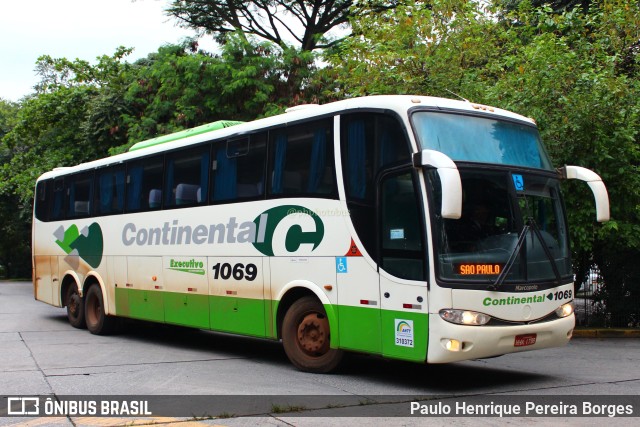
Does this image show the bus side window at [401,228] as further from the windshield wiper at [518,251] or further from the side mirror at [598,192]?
the side mirror at [598,192]

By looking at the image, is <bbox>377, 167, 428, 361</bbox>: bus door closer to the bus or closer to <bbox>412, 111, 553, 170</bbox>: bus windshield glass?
the bus

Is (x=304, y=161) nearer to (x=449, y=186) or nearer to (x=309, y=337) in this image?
(x=309, y=337)

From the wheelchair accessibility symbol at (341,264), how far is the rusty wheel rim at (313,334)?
0.78 m

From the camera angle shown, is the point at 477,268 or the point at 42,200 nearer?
the point at 477,268

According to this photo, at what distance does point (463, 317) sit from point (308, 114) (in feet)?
11.8

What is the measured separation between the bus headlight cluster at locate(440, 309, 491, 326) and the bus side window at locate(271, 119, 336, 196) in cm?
229

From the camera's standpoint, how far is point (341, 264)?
9344 mm

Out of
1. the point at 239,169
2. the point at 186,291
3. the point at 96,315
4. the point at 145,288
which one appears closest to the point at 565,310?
the point at 239,169

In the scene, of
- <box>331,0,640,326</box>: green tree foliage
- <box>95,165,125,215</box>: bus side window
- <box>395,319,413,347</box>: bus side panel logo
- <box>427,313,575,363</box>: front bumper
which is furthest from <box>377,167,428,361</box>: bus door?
<box>95,165,125,215</box>: bus side window

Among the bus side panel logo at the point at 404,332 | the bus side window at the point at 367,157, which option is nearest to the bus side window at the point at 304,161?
the bus side window at the point at 367,157

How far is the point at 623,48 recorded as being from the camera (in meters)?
15.8

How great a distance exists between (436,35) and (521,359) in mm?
8092

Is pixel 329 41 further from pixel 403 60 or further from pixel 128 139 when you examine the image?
pixel 403 60

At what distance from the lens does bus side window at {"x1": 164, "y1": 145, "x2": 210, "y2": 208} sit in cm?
1202
